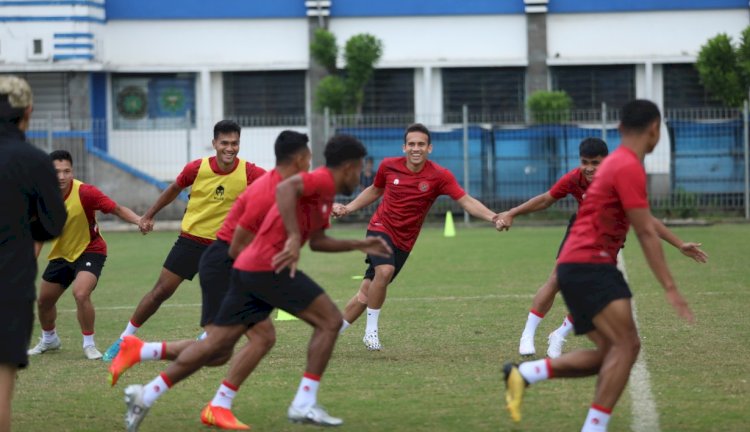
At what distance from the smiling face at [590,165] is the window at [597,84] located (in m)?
25.0

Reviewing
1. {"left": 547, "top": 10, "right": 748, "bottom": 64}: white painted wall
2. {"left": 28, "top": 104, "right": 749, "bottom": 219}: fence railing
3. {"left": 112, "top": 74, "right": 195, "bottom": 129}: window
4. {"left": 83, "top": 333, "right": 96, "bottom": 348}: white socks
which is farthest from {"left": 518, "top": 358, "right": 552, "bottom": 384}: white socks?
{"left": 112, "top": 74, "right": 195, "bottom": 129}: window

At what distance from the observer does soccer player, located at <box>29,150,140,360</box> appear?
11477 millimetres

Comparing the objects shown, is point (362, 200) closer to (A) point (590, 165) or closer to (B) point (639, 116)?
(A) point (590, 165)

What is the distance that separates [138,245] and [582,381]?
17619mm

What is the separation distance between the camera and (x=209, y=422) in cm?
803

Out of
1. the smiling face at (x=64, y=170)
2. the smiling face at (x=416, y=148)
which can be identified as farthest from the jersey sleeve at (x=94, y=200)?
the smiling face at (x=416, y=148)

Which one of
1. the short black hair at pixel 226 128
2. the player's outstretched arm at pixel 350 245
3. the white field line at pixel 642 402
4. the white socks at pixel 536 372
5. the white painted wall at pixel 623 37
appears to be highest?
the white painted wall at pixel 623 37

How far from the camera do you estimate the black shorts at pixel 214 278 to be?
870cm

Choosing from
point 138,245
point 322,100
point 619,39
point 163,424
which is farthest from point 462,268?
point 619,39

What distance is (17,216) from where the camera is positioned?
6.91 m

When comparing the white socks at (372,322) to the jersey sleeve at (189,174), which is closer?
the jersey sleeve at (189,174)

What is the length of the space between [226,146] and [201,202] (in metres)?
0.62

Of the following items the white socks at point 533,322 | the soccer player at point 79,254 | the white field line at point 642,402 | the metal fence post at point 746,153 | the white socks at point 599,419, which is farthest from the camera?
the metal fence post at point 746,153

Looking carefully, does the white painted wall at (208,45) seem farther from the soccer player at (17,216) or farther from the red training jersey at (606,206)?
the soccer player at (17,216)
